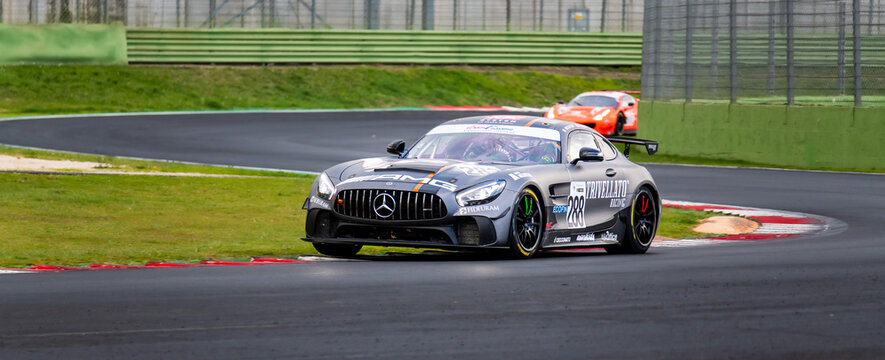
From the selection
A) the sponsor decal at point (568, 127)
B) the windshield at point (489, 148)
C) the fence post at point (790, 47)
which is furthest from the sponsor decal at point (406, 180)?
the fence post at point (790, 47)

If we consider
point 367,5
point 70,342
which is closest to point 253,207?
Result: point 70,342

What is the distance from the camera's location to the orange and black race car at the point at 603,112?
110 ft

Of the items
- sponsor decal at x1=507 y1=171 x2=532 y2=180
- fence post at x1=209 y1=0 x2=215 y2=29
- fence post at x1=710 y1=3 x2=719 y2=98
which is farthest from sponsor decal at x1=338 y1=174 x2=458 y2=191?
fence post at x1=209 y1=0 x2=215 y2=29

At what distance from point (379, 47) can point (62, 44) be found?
1042cm

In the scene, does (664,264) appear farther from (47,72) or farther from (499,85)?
(499,85)

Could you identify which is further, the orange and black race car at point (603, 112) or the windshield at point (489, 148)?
the orange and black race car at point (603, 112)

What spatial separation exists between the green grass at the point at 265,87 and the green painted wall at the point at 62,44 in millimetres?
429

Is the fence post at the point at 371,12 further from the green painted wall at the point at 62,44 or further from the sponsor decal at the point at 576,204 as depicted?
the sponsor decal at the point at 576,204

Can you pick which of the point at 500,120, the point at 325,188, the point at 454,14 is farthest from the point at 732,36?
the point at 454,14

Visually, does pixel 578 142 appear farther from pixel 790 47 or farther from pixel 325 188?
pixel 790 47

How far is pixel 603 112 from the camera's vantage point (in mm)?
33906

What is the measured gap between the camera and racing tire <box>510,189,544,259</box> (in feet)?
37.6

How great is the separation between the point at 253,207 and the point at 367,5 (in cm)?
3054

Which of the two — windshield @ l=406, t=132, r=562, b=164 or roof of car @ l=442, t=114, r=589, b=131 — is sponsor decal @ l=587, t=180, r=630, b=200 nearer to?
windshield @ l=406, t=132, r=562, b=164
